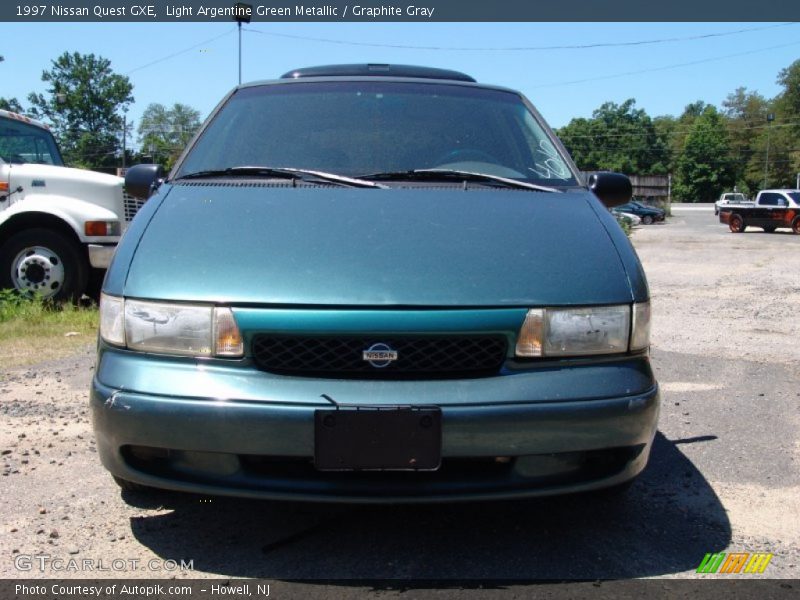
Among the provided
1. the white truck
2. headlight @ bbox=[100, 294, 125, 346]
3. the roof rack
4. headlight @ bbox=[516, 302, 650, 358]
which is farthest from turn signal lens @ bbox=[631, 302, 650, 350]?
the white truck

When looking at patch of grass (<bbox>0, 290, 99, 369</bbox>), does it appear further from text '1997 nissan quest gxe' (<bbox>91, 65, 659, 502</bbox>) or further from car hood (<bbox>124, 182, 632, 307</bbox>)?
text '1997 nissan quest gxe' (<bbox>91, 65, 659, 502</bbox>)

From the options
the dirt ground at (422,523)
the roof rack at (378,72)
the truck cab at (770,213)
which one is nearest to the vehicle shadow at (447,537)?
the dirt ground at (422,523)

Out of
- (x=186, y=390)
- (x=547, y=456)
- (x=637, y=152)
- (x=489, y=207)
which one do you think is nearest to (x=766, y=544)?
(x=547, y=456)

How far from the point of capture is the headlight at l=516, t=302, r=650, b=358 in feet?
8.76

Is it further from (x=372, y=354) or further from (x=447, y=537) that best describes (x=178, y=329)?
(x=447, y=537)

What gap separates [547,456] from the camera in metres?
2.61

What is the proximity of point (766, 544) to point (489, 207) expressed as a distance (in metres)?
1.61

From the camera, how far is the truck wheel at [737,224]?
104 feet

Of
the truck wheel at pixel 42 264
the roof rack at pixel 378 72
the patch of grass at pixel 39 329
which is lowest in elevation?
the patch of grass at pixel 39 329

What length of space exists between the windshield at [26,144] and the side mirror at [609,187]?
6996 mm

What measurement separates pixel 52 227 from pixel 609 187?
21.3 ft

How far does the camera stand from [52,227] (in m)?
8.52
